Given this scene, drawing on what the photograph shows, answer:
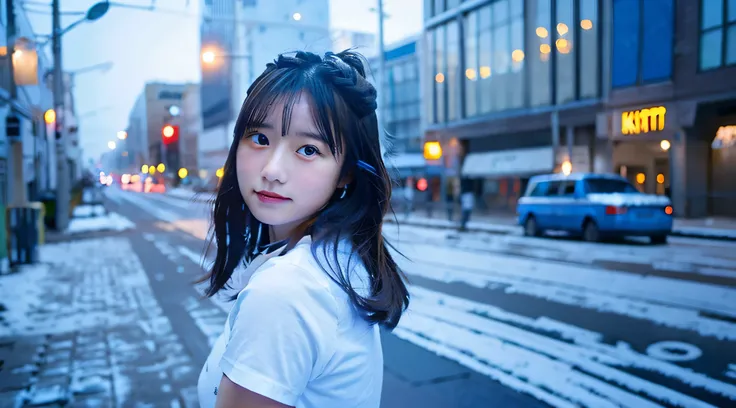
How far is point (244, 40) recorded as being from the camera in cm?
283

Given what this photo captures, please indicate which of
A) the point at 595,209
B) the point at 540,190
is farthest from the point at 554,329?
the point at 540,190

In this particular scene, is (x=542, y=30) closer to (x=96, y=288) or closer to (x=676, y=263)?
(x=676, y=263)

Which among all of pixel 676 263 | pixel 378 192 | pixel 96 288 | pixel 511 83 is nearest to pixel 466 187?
pixel 511 83

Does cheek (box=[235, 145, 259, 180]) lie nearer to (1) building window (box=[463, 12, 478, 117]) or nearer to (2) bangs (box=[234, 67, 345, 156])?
(2) bangs (box=[234, 67, 345, 156])

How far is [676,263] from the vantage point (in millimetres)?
9977

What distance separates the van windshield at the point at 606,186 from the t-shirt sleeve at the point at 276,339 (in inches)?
559

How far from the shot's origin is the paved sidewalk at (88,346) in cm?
420

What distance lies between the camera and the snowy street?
4141 mm

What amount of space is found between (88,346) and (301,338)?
5.20m

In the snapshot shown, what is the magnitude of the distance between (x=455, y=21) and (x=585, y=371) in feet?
88.0

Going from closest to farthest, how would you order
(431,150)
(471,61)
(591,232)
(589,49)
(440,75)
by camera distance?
(591,232) < (431,150) < (589,49) < (471,61) < (440,75)

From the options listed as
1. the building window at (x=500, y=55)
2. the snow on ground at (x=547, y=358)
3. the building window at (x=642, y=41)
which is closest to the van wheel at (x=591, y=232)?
the snow on ground at (x=547, y=358)

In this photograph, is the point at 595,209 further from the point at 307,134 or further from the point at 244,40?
the point at 307,134

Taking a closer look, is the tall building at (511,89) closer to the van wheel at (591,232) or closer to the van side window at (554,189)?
the van side window at (554,189)
